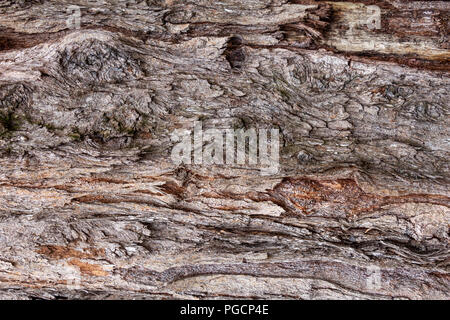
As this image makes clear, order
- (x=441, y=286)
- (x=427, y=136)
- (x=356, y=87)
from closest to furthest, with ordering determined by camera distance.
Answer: (x=441, y=286)
(x=427, y=136)
(x=356, y=87)

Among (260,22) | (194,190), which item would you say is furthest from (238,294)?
(260,22)

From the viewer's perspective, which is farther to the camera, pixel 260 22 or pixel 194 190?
pixel 260 22

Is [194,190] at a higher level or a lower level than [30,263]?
higher

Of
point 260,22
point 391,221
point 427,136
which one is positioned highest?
point 260,22

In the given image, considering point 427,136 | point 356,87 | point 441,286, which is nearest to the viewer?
point 441,286

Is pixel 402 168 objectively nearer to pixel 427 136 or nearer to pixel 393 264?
pixel 427 136

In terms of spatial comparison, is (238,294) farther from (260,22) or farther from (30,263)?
(260,22)
